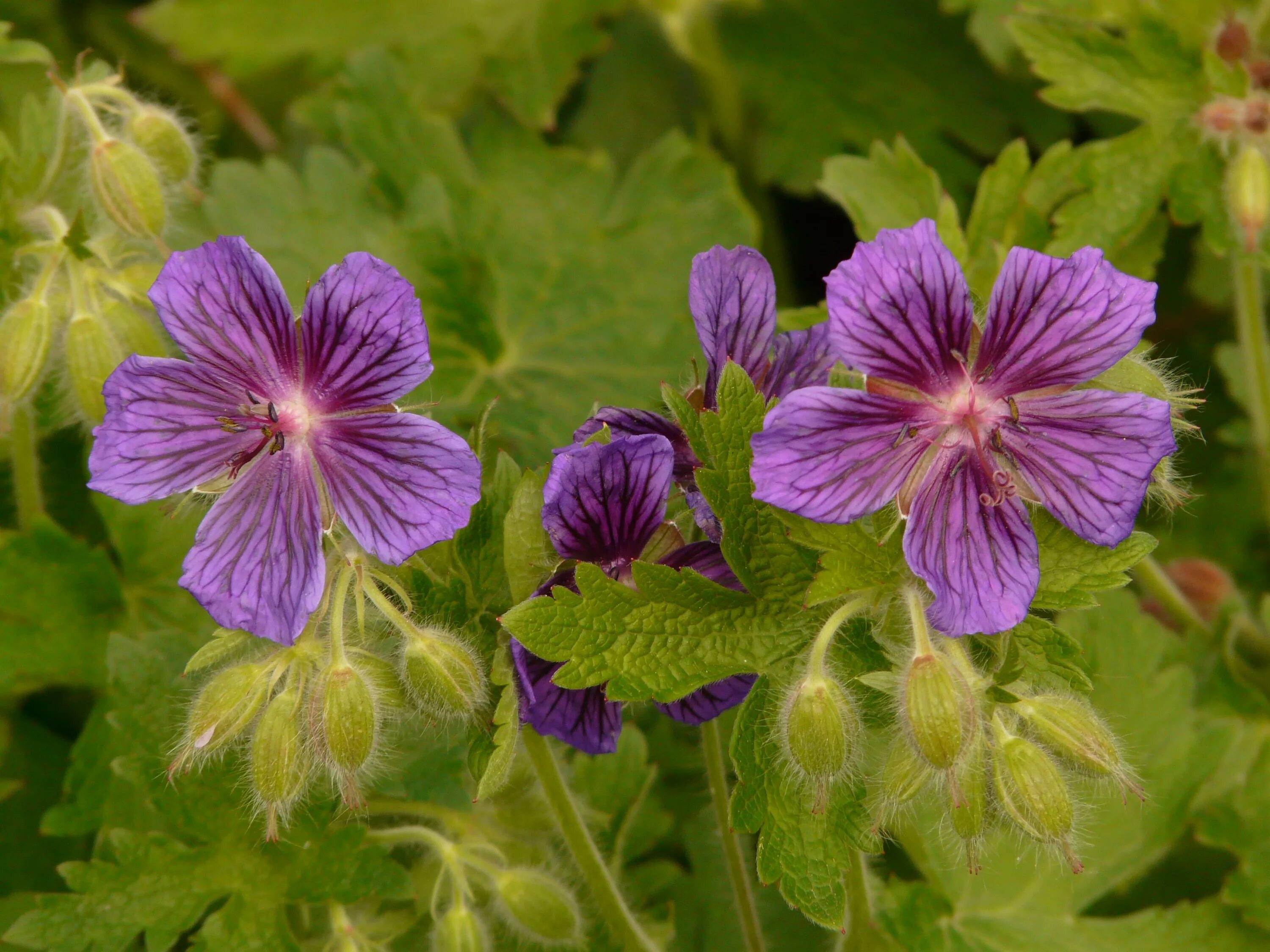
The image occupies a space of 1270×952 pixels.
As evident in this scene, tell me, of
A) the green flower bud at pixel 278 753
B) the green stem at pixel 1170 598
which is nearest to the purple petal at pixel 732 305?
the green flower bud at pixel 278 753

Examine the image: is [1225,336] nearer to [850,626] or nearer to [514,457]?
[514,457]

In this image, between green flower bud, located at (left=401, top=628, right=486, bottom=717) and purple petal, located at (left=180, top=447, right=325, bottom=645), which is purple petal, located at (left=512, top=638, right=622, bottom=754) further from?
purple petal, located at (left=180, top=447, right=325, bottom=645)

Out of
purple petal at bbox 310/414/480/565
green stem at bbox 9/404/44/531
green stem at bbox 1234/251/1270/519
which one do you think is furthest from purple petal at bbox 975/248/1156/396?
green stem at bbox 9/404/44/531

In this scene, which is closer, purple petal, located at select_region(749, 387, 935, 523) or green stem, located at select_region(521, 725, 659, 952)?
purple petal, located at select_region(749, 387, 935, 523)

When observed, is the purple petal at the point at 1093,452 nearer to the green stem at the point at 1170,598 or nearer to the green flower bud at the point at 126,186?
the green stem at the point at 1170,598

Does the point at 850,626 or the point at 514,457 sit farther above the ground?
the point at 850,626

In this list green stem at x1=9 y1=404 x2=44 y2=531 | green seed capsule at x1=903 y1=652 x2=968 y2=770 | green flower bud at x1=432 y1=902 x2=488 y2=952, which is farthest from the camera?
green stem at x1=9 y1=404 x2=44 y2=531

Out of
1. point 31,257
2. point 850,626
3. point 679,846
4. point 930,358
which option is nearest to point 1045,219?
point 930,358
